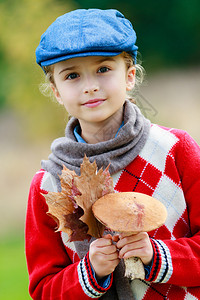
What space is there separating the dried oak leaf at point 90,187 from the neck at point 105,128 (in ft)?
1.40

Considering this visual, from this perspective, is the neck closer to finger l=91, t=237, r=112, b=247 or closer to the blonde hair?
the blonde hair

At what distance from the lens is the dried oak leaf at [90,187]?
1336 mm

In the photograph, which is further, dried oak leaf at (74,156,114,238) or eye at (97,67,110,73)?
eye at (97,67,110,73)

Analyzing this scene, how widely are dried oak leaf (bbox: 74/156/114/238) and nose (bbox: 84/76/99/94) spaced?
341 mm

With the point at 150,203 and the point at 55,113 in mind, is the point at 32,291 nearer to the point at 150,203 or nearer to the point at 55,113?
the point at 150,203

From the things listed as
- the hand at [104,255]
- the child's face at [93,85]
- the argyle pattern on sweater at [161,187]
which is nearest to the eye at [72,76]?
the child's face at [93,85]

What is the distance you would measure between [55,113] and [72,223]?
5.29 m

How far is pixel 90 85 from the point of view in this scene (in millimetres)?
1598

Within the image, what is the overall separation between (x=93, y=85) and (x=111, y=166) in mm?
322

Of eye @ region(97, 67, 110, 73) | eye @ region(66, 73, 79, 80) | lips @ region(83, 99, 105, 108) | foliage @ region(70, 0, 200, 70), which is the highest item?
eye @ region(97, 67, 110, 73)

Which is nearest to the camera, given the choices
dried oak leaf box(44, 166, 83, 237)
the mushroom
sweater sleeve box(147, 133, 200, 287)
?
the mushroom

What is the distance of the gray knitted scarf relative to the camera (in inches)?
64.7

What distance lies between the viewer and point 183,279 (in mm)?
1555

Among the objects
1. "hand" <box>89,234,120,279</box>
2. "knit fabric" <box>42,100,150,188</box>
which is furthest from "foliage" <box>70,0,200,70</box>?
"hand" <box>89,234,120,279</box>
